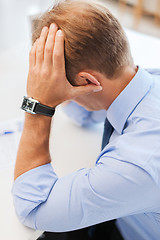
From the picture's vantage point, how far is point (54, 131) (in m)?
1.16

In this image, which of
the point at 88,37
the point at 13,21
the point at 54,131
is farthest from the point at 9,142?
the point at 13,21

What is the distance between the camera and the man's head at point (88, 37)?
2.61 feet

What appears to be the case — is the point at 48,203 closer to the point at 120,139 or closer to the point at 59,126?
the point at 120,139

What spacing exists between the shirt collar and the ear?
107 millimetres

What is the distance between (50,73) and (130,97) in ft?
0.88

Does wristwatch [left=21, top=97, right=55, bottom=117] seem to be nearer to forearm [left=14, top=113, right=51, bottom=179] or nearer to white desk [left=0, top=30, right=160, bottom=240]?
forearm [left=14, top=113, right=51, bottom=179]

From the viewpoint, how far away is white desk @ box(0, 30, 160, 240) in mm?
836

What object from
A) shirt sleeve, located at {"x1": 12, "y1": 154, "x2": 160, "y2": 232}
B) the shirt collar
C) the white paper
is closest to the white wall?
the white paper

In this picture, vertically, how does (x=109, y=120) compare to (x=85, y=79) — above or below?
below

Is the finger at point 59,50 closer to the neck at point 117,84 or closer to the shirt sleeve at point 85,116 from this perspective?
the neck at point 117,84

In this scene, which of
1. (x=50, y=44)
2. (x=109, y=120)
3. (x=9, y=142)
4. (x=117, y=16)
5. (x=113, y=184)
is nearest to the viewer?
(x=113, y=184)

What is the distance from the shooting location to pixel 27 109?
2.89 ft

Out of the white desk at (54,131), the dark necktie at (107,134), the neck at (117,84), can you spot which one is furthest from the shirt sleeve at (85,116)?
the neck at (117,84)

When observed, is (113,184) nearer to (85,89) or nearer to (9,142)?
(85,89)
